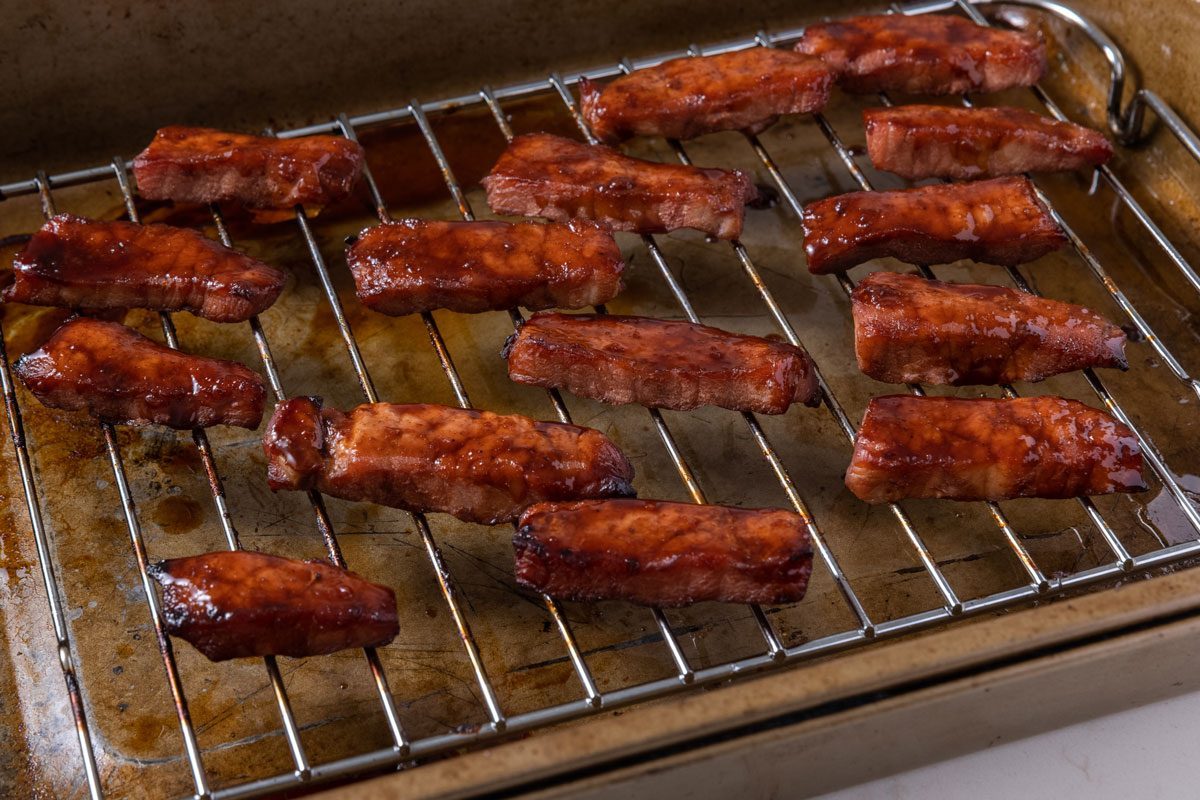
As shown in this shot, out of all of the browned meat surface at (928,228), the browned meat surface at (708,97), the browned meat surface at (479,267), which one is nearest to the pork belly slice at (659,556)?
the browned meat surface at (479,267)

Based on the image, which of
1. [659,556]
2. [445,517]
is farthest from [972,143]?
[445,517]

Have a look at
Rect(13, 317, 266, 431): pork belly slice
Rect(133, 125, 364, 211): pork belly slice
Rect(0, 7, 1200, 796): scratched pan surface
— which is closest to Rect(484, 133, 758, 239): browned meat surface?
Rect(0, 7, 1200, 796): scratched pan surface

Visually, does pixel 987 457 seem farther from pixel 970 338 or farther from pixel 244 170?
pixel 244 170

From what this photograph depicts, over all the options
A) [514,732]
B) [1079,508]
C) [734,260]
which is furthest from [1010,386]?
[514,732]

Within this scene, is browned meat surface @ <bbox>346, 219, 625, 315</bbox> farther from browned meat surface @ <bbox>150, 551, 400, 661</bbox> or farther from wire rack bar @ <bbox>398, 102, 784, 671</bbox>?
browned meat surface @ <bbox>150, 551, 400, 661</bbox>

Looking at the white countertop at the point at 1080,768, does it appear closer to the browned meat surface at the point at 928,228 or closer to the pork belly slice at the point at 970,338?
the pork belly slice at the point at 970,338

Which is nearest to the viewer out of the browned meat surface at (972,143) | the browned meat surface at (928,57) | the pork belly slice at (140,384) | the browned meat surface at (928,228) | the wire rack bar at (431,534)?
the wire rack bar at (431,534)
